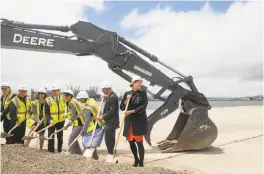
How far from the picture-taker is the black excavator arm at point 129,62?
254 inches

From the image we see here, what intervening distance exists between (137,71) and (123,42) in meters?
0.80

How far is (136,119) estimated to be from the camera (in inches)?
225

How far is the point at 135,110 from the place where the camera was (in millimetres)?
5598

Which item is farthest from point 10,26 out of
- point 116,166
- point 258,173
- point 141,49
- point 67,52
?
point 258,173

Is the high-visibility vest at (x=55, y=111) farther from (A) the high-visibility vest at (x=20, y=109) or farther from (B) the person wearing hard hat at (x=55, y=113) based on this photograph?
(A) the high-visibility vest at (x=20, y=109)

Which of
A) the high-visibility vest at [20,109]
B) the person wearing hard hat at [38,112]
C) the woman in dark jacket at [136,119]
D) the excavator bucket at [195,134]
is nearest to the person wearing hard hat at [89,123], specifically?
the woman in dark jacket at [136,119]

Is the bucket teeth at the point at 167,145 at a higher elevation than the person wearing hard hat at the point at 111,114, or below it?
below

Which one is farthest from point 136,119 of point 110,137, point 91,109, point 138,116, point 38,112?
point 38,112

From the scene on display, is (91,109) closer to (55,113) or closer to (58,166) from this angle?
(55,113)

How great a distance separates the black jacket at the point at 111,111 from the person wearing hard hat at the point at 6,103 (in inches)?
101

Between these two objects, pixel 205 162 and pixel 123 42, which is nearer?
pixel 205 162

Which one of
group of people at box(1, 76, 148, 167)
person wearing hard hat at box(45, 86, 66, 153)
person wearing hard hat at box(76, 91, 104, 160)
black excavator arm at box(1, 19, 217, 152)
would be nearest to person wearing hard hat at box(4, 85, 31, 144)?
group of people at box(1, 76, 148, 167)

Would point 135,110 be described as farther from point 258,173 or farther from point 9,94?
point 9,94

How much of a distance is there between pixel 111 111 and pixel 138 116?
53cm
